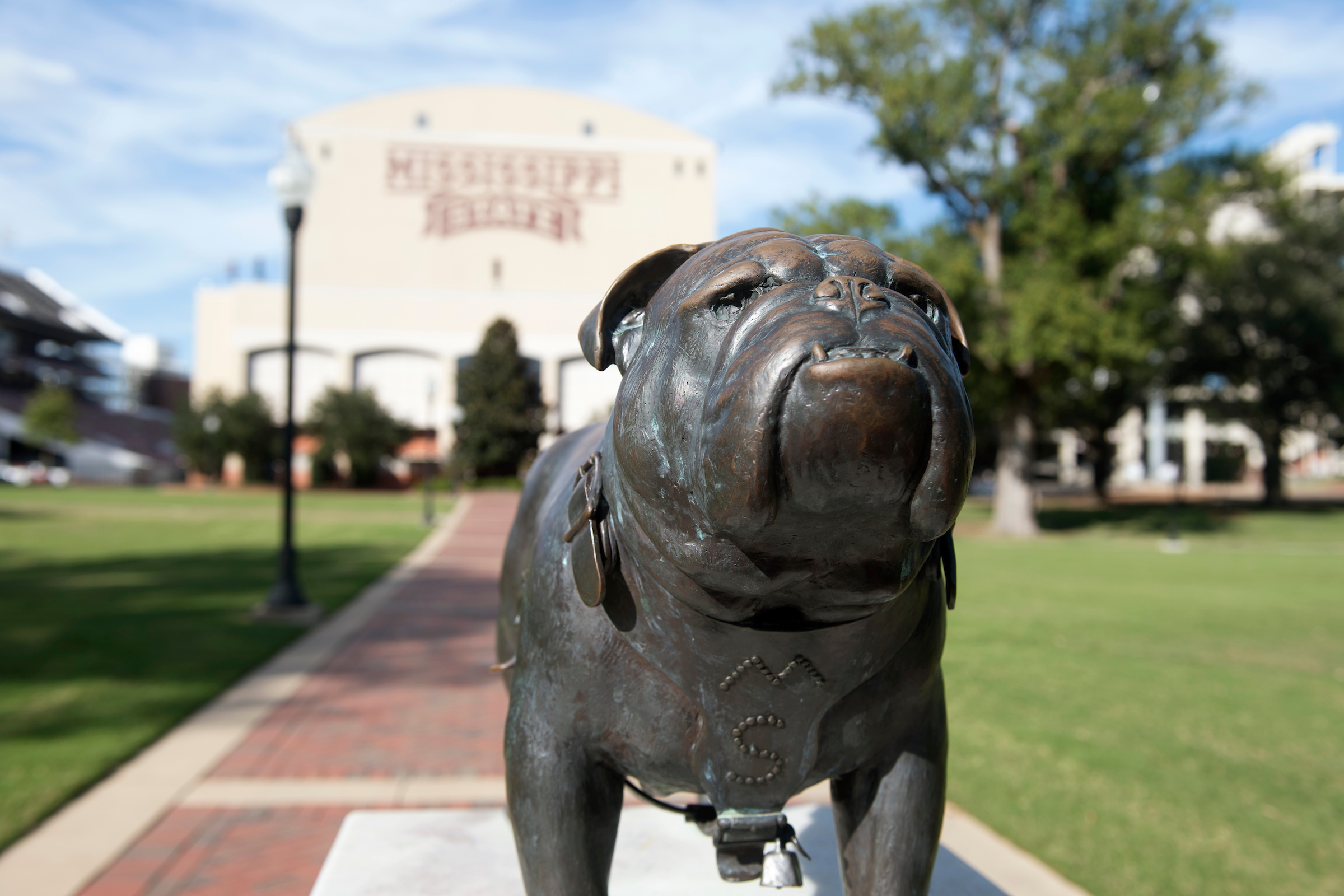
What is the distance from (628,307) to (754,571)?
21.3 inches

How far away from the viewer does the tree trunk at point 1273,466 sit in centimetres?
3134

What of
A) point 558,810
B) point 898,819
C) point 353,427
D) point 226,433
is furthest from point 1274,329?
point 226,433

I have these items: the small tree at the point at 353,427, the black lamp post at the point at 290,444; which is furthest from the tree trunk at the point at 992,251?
the small tree at the point at 353,427

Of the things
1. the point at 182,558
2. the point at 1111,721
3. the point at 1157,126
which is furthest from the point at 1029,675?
the point at 1157,126

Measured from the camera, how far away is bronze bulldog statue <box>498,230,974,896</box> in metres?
1.07

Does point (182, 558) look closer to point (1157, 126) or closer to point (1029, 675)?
point (1029, 675)

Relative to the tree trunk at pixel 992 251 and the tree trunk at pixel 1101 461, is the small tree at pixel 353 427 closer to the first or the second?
the tree trunk at pixel 992 251

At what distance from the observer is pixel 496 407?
36500 millimetres

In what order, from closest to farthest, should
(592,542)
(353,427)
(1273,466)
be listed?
(592,542), (1273,466), (353,427)

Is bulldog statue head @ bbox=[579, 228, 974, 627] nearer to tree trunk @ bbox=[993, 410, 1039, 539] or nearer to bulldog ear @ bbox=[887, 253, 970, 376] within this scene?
bulldog ear @ bbox=[887, 253, 970, 376]

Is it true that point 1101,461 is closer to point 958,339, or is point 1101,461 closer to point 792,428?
point 958,339

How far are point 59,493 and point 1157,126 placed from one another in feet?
106

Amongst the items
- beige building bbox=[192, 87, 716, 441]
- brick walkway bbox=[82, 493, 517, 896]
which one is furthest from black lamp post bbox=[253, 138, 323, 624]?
beige building bbox=[192, 87, 716, 441]

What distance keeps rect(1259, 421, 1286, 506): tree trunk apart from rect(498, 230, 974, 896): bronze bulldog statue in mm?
35499
